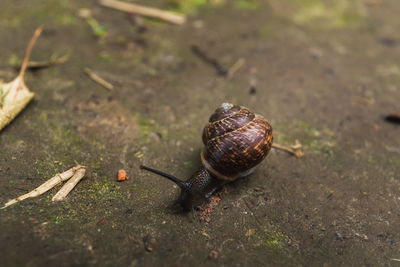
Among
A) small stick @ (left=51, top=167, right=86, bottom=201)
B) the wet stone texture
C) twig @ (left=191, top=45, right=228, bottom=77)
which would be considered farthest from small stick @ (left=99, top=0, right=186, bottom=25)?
small stick @ (left=51, top=167, right=86, bottom=201)

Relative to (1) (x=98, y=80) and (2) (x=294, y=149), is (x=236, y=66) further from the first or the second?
(1) (x=98, y=80)

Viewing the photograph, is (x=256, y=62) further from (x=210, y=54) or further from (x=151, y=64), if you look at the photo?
(x=151, y=64)

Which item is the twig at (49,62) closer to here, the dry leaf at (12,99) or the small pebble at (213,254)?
the dry leaf at (12,99)

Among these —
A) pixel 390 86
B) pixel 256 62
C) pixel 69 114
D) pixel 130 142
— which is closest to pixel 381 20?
→ pixel 390 86

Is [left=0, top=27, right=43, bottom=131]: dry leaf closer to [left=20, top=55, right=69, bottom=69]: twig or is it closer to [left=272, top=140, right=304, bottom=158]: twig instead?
[left=20, top=55, right=69, bottom=69]: twig

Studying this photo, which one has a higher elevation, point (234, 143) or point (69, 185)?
point (234, 143)

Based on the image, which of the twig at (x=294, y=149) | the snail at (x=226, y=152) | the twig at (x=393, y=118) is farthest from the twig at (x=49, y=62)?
the twig at (x=393, y=118)

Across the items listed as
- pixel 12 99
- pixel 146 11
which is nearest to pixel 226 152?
pixel 12 99
